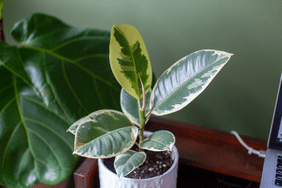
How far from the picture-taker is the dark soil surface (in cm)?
60

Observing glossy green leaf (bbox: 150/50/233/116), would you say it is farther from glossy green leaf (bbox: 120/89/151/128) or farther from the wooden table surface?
the wooden table surface

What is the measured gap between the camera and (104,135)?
529 millimetres

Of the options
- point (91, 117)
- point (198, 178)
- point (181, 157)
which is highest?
point (91, 117)

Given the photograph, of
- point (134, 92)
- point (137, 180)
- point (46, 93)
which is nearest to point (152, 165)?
point (137, 180)

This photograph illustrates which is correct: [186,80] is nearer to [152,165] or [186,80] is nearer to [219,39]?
[152,165]

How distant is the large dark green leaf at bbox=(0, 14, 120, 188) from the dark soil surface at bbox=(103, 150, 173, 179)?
0.15m

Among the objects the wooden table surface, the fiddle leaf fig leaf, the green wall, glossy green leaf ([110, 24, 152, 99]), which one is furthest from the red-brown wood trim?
glossy green leaf ([110, 24, 152, 99])

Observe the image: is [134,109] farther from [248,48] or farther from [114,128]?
[248,48]

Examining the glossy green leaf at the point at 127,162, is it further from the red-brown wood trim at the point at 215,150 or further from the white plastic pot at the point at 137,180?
the red-brown wood trim at the point at 215,150

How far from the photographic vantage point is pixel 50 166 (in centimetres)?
63

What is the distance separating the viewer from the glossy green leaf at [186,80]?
1.68ft

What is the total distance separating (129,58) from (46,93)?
0.88ft

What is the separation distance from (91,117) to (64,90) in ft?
0.56

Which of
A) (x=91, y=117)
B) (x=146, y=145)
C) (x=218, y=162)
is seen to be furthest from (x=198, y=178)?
(x=91, y=117)
